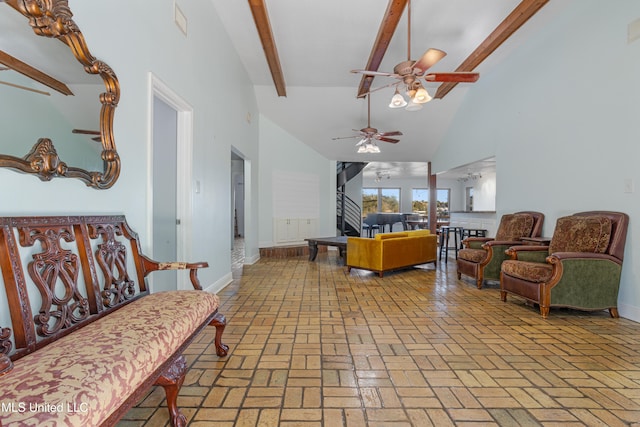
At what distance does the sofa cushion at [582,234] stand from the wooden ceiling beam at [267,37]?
409cm

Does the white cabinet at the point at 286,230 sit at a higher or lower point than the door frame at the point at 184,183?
lower

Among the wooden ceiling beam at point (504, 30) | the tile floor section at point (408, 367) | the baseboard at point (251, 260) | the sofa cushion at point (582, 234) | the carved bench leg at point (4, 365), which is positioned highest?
the wooden ceiling beam at point (504, 30)

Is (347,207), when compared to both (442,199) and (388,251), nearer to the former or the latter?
(388,251)

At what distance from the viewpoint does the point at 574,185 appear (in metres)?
3.61

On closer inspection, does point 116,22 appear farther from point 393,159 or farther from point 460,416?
point 393,159

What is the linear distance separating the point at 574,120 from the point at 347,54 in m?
3.08

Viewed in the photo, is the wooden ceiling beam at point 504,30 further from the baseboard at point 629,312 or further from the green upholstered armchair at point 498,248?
the baseboard at point 629,312

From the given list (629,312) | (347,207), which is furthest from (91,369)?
(347,207)

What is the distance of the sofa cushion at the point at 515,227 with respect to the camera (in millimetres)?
4207

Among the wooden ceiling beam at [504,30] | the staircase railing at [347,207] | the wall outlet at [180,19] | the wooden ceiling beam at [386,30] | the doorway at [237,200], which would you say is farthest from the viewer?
the doorway at [237,200]

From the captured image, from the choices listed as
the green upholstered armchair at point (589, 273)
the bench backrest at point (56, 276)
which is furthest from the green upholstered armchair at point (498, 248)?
the bench backrest at point (56, 276)

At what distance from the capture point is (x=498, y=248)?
413cm

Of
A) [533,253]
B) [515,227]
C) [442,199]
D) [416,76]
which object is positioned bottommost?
[533,253]

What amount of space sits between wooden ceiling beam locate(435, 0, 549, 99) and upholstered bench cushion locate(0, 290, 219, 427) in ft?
15.2
